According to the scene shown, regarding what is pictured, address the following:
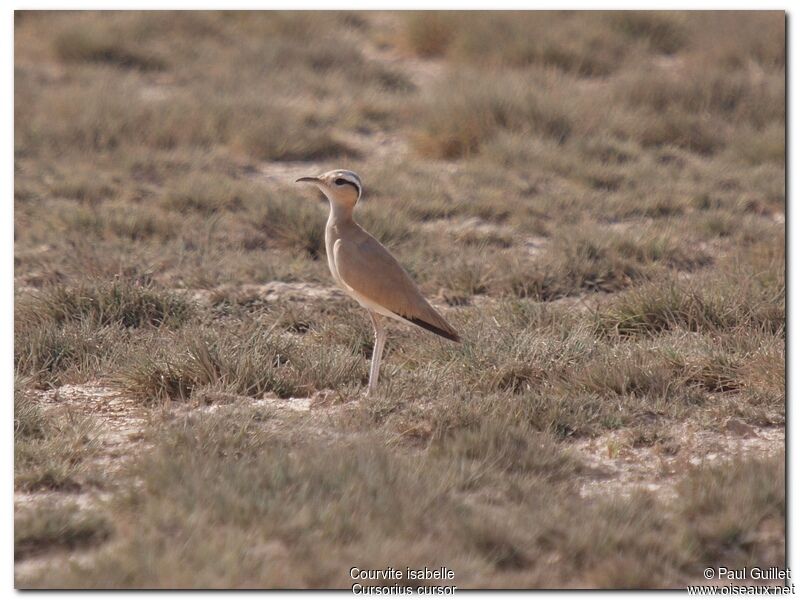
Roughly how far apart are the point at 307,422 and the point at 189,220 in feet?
12.3

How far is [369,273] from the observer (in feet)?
17.2

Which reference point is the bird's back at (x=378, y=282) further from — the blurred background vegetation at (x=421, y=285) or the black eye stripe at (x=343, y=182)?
the blurred background vegetation at (x=421, y=285)

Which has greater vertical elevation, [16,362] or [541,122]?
[541,122]

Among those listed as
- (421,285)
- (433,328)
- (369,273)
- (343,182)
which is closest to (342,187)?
(343,182)

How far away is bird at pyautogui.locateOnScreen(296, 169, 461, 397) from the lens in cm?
527

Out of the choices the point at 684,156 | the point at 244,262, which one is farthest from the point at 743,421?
the point at 684,156

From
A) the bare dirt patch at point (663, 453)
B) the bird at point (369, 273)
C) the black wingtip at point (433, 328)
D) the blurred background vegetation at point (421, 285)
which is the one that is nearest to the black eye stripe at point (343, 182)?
the bird at point (369, 273)

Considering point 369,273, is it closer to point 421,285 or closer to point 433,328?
point 433,328

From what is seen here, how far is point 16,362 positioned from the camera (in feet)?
18.9

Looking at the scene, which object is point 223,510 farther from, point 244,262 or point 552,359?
point 244,262

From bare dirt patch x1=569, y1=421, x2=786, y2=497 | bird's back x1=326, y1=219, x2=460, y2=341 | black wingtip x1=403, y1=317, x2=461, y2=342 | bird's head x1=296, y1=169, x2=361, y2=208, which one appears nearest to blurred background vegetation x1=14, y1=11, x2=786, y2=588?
bare dirt patch x1=569, y1=421, x2=786, y2=497

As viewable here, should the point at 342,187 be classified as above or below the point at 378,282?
above

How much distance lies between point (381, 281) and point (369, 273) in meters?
0.07

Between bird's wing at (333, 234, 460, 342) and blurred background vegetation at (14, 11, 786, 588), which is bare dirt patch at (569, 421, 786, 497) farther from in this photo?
bird's wing at (333, 234, 460, 342)
